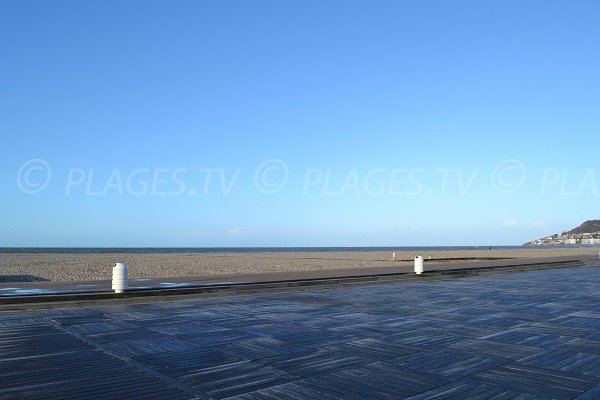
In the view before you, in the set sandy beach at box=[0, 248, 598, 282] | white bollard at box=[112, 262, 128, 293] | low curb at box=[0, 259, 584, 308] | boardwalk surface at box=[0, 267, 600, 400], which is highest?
white bollard at box=[112, 262, 128, 293]

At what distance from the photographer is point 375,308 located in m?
12.5

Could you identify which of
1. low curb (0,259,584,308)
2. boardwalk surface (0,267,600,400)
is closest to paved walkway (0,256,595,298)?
low curb (0,259,584,308)

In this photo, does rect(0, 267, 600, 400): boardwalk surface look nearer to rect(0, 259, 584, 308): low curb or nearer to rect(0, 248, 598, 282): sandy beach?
rect(0, 259, 584, 308): low curb

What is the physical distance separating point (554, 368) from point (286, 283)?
11.6 metres

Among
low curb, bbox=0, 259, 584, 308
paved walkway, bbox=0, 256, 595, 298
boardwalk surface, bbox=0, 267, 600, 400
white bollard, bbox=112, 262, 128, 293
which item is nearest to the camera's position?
boardwalk surface, bbox=0, 267, 600, 400

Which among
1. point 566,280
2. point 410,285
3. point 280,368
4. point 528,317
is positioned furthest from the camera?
point 566,280

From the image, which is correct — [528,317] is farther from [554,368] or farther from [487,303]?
[554,368]

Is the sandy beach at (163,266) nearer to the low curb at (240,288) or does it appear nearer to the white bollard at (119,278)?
the low curb at (240,288)

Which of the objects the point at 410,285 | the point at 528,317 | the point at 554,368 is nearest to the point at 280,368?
the point at 554,368

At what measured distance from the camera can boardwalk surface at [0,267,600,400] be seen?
5660 mm

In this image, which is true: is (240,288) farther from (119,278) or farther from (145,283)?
(145,283)

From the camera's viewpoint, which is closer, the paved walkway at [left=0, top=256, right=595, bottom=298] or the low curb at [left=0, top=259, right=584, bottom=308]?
the low curb at [left=0, top=259, right=584, bottom=308]

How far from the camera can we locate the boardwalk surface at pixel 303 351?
5660 millimetres

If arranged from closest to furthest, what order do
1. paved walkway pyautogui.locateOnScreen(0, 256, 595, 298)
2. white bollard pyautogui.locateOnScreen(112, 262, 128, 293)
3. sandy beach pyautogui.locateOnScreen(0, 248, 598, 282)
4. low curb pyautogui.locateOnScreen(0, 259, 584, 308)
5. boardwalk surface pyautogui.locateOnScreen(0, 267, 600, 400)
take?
boardwalk surface pyautogui.locateOnScreen(0, 267, 600, 400) < low curb pyautogui.locateOnScreen(0, 259, 584, 308) < white bollard pyautogui.locateOnScreen(112, 262, 128, 293) < paved walkway pyautogui.locateOnScreen(0, 256, 595, 298) < sandy beach pyautogui.locateOnScreen(0, 248, 598, 282)
